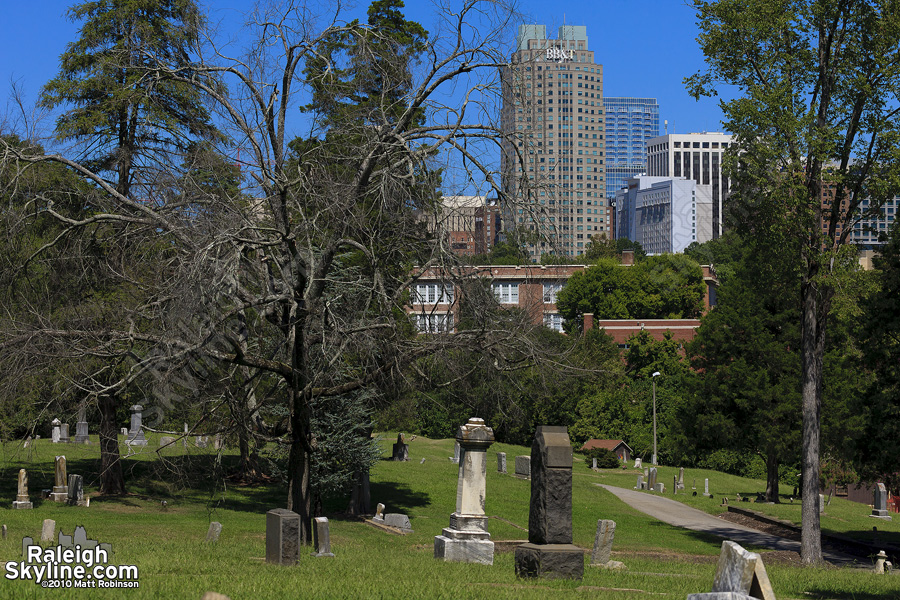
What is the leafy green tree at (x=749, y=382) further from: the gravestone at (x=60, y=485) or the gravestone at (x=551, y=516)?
the gravestone at (x=60, y=485)

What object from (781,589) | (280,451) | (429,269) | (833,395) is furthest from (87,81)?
(833,395)

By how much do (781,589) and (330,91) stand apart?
1055cm

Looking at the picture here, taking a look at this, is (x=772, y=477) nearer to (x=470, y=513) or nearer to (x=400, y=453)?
(x=400, y=453)

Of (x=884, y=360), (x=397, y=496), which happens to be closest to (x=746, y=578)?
(x=884, y=360)

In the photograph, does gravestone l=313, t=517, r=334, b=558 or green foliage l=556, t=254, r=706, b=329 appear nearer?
gravestone l=313, t=517, r=334, b=558

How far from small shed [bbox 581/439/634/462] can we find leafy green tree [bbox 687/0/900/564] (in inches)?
1445

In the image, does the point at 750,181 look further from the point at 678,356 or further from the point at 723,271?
the point at 723,271

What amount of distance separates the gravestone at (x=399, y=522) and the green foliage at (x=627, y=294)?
64.2 metres

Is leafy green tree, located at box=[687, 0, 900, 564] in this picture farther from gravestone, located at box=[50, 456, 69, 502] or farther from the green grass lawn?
gravestone, located at box=[50, 456, 69, 502]

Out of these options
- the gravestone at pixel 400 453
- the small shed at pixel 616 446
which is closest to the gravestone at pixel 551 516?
the gravestone at pixel 400 453

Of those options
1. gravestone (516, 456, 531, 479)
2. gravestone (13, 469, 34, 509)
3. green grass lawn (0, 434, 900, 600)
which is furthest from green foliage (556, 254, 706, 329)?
gravestone (13, 469, 34, 509)

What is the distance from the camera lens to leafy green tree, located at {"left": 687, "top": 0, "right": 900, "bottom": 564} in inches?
838

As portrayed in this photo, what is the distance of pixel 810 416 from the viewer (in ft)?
70.9

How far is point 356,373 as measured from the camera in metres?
21.2
